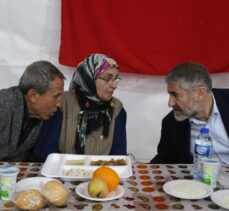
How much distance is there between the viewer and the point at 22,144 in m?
1.86

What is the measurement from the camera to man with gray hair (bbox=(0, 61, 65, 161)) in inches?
70.4

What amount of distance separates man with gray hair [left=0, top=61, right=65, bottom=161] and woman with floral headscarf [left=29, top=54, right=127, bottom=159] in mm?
96

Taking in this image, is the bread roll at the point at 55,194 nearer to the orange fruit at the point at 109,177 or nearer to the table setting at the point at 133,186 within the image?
the table setting at the point at 133,186

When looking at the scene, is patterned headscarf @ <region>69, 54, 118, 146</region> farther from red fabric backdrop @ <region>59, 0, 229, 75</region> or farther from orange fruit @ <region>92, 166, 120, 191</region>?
orange fruit @ <region>92, 166, 120, 191</region>

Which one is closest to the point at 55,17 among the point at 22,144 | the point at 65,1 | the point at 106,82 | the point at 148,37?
the point at 65,1

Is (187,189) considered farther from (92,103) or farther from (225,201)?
(92,103)

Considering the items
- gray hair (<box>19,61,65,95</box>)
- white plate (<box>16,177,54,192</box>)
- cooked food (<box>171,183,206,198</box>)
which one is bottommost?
cooked food (<box>171,183,206,198</box>)

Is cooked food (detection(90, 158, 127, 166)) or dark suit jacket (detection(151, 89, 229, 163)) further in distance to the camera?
dark suit jacket (detection(151, 89, 229, 163))

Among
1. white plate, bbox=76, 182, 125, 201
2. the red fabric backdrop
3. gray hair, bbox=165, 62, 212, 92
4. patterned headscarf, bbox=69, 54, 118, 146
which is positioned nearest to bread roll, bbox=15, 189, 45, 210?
→ white plate, bbox=76, 182, 125, 201

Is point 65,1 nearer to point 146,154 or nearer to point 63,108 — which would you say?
point 63,108

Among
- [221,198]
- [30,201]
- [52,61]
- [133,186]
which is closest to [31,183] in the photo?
[30,201]

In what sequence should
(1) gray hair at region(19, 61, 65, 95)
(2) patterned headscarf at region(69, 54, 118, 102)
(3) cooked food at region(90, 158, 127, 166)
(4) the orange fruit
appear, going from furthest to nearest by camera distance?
1. (2) patterned headscarf at region(69, 54, 118, 102)
2. (1) gray hair at region(19, 61, 65, 95)
3. (3) cooked food at region(90, 158, 127, 166)
4. (4) the orange fruit

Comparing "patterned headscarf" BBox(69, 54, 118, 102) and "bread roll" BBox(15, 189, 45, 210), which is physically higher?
"patterned headscarf" BBox(69, 54, 118, 102)

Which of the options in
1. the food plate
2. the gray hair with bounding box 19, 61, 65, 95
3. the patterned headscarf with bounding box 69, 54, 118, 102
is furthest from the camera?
the patterned headscarf with bounding box 69, 54, 118, 102
